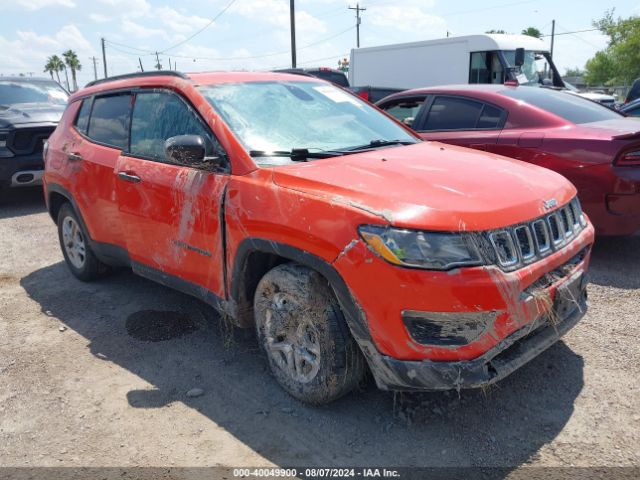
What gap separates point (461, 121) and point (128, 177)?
3573 millimetres

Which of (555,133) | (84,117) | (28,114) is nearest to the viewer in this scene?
(84,117)

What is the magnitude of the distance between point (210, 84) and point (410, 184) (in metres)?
1.66

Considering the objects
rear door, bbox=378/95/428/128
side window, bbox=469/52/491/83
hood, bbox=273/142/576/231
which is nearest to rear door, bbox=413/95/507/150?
rear door, bbox=378/95/428/128

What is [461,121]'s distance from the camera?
5.91 meters

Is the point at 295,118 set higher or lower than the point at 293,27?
lower

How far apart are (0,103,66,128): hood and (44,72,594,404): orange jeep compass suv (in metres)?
5.02

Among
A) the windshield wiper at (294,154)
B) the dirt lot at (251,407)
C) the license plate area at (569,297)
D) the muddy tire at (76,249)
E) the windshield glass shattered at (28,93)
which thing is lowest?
the dirt lot at (251,407)

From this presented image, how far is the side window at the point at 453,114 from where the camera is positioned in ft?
19.1

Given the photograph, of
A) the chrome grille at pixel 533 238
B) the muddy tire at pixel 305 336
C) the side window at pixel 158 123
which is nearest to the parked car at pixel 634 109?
the chrome grille at pixel 533 238

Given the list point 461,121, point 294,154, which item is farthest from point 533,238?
point 461,121

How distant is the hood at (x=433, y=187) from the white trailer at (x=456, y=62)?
349 inches

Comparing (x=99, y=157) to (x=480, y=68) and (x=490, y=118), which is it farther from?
(x=480, y=68)

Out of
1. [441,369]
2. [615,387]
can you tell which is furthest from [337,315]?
[615,387]

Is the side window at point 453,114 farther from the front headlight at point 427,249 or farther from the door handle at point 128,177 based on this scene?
the front headlight at point 427,249
